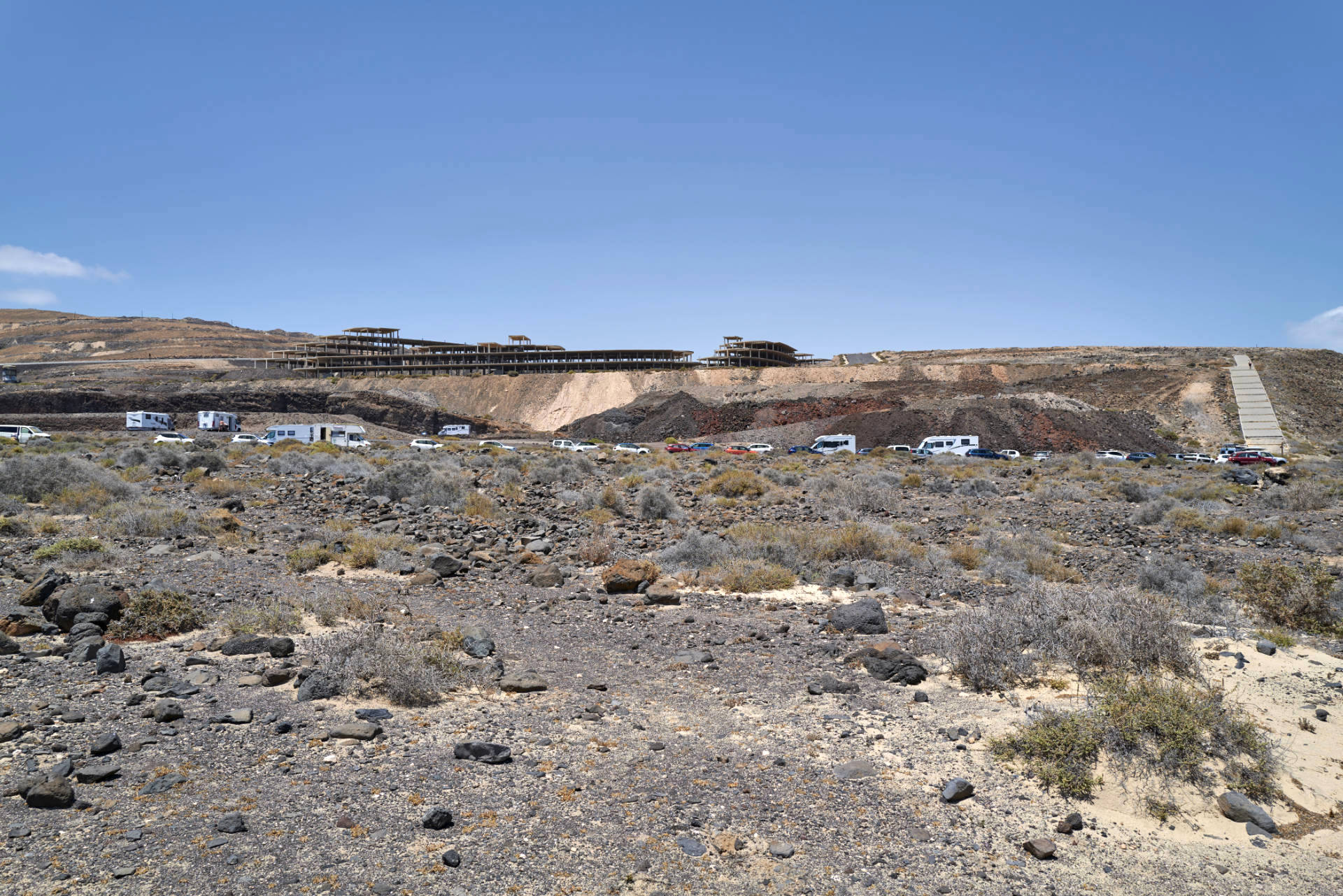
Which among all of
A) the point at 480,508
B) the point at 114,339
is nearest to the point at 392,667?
the point at 480,508

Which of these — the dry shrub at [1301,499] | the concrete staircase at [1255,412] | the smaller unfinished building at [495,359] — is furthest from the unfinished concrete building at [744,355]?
the dry shrub at [1301,499]

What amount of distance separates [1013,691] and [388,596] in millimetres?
8353

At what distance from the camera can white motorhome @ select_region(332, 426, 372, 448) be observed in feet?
133

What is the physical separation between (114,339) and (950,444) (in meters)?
→ 158

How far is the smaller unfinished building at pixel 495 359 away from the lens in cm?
9981

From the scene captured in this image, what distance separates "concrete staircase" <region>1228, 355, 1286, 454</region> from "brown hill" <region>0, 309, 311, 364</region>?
456 ft

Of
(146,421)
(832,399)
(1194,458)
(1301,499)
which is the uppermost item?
(832,399)

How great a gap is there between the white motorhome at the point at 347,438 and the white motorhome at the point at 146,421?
18714mm

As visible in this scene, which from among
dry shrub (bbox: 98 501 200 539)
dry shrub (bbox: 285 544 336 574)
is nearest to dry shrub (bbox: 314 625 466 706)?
dry shrub (bbox: 285 544 336 574)

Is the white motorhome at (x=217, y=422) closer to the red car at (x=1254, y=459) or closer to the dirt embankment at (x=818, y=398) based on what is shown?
the dirt embankment at (x=818, y=398)

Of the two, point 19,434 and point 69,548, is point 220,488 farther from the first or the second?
point 19,434

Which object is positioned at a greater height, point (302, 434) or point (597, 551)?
point (302, 434)

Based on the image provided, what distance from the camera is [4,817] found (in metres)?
4.61

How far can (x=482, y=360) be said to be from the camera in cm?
10550
